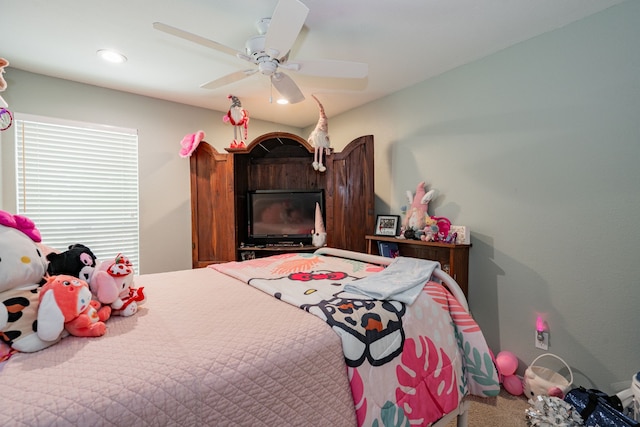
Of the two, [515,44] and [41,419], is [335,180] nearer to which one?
[515,44]

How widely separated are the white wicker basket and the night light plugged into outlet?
68 millimetres

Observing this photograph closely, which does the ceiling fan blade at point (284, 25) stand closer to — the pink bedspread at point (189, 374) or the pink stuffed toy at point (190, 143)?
the pink bedspread at point (189, 374)

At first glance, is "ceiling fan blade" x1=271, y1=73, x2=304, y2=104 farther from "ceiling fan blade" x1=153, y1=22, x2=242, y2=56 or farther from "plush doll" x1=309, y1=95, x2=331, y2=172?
"plush doll" x1=309, y1=95, x2=331, y2=172

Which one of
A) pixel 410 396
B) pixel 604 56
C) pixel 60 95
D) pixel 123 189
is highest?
pixel 60 95

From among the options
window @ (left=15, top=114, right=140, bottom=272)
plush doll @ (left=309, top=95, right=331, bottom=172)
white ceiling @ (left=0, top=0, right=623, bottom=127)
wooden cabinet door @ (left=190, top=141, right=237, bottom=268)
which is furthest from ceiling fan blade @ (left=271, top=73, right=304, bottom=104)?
window @ (left=15, top=114, right=140, bottom=272)

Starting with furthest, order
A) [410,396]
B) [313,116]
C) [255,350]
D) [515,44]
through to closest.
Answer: [313,116], [515,44], [410,396], [255,350]

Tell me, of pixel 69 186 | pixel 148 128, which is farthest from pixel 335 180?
pixel 69 186

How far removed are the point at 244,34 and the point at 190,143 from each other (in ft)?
4.91

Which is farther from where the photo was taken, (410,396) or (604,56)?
(604,56)

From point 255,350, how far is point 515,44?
8.66ft

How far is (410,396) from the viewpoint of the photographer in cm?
111

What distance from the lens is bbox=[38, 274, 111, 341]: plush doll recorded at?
33.6 inches

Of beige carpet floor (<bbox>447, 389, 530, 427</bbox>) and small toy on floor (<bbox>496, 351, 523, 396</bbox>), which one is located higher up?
small toy on floor (<bbox>496, 351, 523, 396</bbox>)

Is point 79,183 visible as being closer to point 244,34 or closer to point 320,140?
point 244,34
